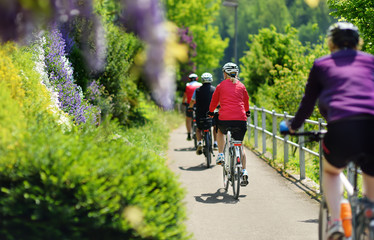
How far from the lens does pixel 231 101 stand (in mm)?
8898

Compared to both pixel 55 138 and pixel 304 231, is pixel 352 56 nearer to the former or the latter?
pixel 55 138

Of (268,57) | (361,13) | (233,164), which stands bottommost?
(233,164)

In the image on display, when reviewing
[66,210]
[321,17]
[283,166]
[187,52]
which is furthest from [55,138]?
[321,17]

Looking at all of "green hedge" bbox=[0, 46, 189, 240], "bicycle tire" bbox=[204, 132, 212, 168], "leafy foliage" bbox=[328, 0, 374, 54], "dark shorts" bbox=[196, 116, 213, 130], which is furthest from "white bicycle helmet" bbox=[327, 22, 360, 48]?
"dark shorts" bbox=[196, 116, 213, 130]

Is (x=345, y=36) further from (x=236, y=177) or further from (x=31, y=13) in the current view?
(x=236, y=177)

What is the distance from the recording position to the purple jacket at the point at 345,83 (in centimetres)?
387

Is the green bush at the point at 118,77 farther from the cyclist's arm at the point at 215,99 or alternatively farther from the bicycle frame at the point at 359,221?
the bicycle frame at the point at 359,221

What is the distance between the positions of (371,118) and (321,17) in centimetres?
A: 7981

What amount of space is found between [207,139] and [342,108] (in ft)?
28.1

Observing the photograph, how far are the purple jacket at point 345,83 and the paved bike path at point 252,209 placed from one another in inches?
69.7

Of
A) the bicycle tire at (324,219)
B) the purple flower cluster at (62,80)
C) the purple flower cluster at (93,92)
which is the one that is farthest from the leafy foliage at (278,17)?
the bicycle tire at (324,219)

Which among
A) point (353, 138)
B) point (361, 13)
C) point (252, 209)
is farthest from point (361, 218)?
point (361, 13)

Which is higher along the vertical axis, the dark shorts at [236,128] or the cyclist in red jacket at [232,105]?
the cyclist in red jacket at [232,105]

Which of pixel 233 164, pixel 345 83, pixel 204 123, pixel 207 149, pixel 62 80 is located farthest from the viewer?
pixel 204 123
